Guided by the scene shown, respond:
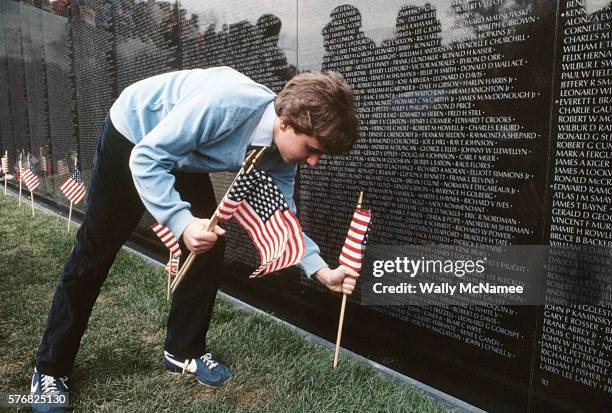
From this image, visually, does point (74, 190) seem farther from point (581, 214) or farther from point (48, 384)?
point (581, 214)

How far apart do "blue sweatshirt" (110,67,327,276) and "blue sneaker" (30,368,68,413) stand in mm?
1177

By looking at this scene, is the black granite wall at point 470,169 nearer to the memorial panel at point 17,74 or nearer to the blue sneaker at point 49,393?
the blue sneaker at point 49,393

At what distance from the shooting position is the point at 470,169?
2822 mm

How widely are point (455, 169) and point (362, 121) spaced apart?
784 mm

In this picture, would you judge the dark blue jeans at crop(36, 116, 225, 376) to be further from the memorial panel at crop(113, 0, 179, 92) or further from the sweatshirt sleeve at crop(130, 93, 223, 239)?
the memorial panel at crop(113, 0, 179, 92)

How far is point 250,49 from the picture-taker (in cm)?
438

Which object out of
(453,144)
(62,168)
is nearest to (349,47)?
(453,144)

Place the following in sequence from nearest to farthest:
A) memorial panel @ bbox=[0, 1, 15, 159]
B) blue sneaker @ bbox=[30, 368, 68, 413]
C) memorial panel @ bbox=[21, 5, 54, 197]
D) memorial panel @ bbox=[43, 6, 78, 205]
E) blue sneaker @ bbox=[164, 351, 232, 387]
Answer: blue sneaker @ bbox=[30, 368, 68, 413]
blue sneaker @ bbox=[164, 351, 232, 387]
memorial panel @ bbox=[43, 6, 78, 205]
memorial panel @ bbox=[21, 5, 54, 197]
memorial panel @ bbox=[0, 1, 15, 159]

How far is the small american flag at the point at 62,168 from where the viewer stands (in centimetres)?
884

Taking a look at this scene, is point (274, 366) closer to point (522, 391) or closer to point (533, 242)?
point (522, 391)

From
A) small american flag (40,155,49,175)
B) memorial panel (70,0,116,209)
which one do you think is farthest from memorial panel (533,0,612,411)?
small american flag (40,155,49,175)

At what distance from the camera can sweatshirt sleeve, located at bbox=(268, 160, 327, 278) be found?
8.45ft

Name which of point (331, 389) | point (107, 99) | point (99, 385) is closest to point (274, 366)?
point (331, 389)

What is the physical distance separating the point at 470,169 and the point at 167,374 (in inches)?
82.2
